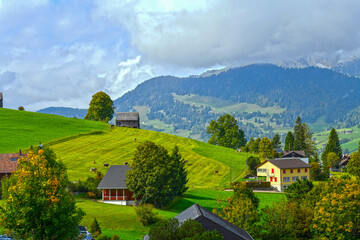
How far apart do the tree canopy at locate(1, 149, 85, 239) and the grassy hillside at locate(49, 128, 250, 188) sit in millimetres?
53308

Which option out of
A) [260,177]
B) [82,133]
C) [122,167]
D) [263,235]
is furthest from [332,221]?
[82,133]

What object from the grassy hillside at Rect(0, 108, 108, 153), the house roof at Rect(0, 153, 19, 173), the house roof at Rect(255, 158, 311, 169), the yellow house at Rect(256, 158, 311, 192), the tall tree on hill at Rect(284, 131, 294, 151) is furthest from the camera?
the tall tree on hill at Rect(284, 131, 294, 151)

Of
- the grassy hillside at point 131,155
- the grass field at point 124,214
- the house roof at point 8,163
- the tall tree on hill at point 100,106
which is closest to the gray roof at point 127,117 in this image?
the tall tree on hill at point 100,106

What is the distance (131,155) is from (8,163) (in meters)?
45.1

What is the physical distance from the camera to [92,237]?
2080 inches

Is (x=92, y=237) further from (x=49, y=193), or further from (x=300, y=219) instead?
(x=300, y=219)

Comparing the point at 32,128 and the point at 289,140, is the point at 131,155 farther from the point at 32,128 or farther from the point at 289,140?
→ the point at 289,140

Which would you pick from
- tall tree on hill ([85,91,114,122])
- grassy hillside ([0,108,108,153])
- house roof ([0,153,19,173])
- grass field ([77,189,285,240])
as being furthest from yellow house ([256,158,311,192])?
tall tree on hill ([85,91,114,122])

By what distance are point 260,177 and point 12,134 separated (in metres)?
77.5

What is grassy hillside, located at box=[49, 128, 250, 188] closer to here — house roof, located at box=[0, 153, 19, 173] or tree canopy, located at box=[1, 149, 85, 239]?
house roof, located at box=[0, 153, 19, 173]

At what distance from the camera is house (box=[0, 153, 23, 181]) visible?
80000 millimetres

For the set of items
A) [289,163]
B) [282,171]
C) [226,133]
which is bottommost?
[282,171]

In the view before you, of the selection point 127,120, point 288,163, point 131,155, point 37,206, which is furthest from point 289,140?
point 37,206

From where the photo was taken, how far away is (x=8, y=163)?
82.2 meters
